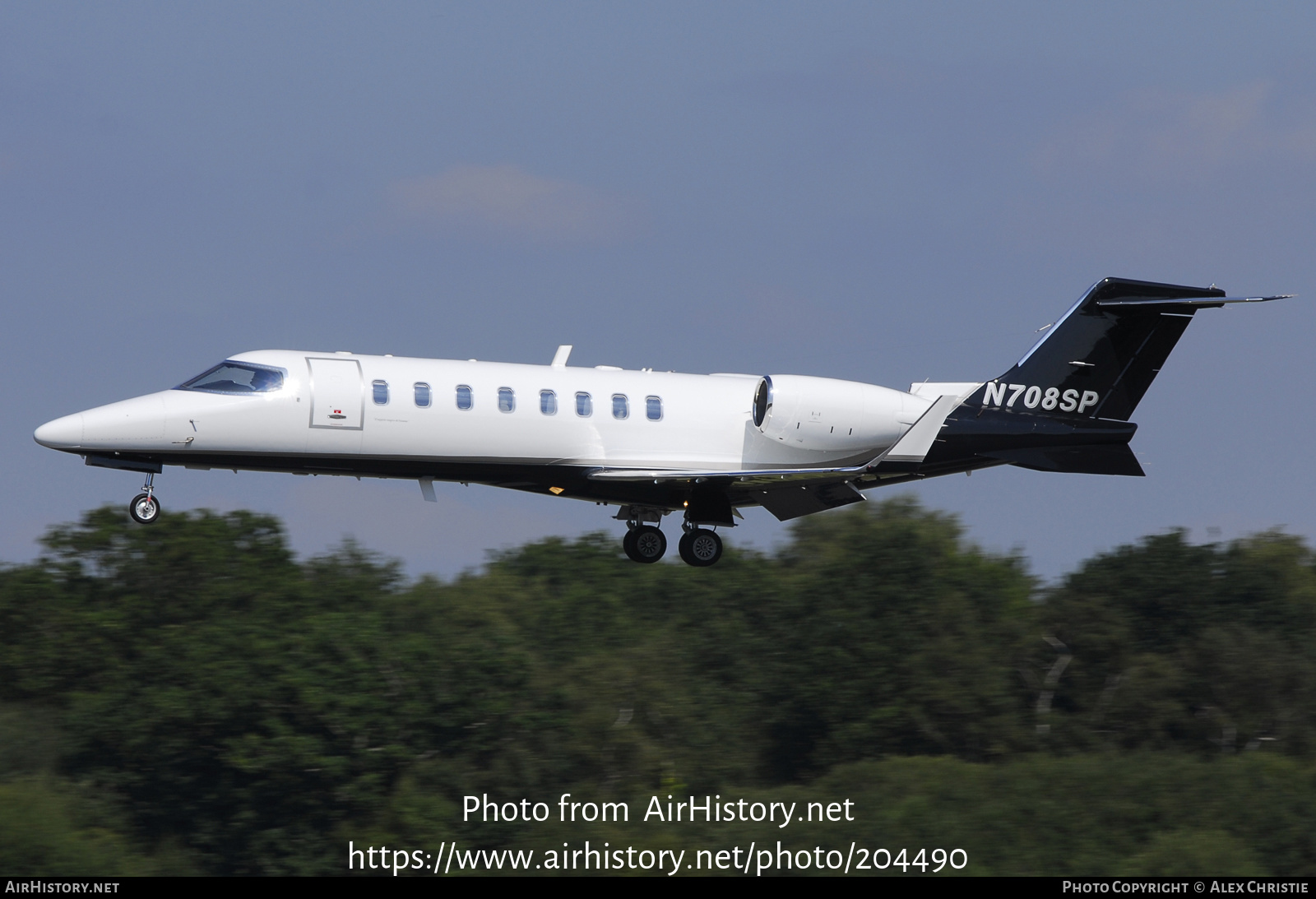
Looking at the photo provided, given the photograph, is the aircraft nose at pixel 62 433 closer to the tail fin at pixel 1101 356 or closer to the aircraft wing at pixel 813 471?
the aircraft wing at pixel 813 471

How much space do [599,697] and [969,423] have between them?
73.2 feet

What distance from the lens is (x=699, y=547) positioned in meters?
25.5

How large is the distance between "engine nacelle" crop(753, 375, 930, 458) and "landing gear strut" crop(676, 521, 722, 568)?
2142mm

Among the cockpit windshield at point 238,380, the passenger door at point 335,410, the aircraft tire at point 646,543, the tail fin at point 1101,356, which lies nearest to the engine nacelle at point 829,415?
the tail fin at point 1101,356

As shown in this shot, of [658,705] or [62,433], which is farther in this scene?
[658,705]

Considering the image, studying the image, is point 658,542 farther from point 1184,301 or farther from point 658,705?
point 658,705

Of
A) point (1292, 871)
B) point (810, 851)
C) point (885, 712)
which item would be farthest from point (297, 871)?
point (1292, 871)

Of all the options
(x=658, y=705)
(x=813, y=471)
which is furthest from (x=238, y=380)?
(x=658, y=705)

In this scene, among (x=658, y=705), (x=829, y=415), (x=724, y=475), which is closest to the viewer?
(x=724, y=475)

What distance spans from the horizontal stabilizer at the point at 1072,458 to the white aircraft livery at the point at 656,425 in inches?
1.1

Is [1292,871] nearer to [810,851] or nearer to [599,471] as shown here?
[810,851]

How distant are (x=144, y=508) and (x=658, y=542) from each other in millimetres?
8083

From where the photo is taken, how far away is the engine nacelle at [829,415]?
24.1m

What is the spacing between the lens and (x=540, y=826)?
3931 centimetres
